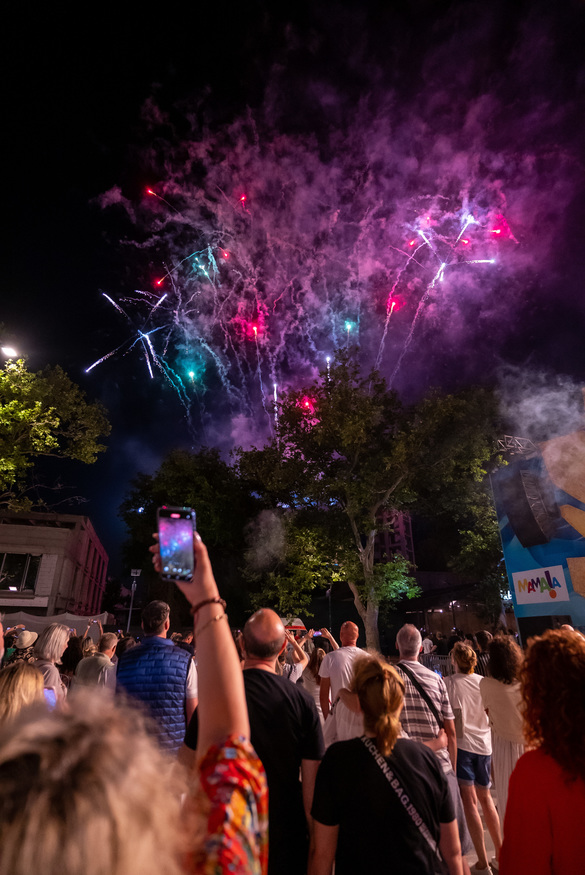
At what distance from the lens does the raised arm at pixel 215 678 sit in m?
1.17

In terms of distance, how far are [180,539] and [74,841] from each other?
808mm

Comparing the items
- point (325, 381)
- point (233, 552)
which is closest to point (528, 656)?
point (325, 381)

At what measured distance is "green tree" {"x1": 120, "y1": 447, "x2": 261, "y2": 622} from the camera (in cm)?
2931

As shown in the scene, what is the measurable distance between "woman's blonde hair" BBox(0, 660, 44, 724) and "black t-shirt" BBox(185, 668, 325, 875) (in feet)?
2.98

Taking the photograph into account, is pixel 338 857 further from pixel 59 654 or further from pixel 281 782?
pixel 59 654

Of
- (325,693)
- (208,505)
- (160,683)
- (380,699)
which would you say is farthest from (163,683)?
(208,505)

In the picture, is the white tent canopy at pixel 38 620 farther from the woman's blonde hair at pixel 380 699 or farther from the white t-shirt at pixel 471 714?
the woman's blonde hair at pixel 380 699

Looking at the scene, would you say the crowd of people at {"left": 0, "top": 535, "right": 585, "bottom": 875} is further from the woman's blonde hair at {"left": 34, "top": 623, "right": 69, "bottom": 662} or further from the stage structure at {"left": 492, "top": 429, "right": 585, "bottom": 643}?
the stage structure at {"left": 492, "top": 429, "right": 585, "bottom": 643}

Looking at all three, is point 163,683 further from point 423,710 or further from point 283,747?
point 423,710

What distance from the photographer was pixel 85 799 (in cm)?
78

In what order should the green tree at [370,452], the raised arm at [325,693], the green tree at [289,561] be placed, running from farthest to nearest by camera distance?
the green tree at [289,561]
the green tree at [370,452]
the raised arm at [325,693]

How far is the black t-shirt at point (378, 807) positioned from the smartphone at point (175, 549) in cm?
161

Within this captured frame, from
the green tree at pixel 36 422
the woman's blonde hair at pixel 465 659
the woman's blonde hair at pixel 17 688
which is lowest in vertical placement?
the woman's blonde hair at pixel 17 688

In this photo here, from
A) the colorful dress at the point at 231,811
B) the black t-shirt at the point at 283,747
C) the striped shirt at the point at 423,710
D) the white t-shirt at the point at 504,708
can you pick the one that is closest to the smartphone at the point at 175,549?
the colorful dress at the point at 231,811
